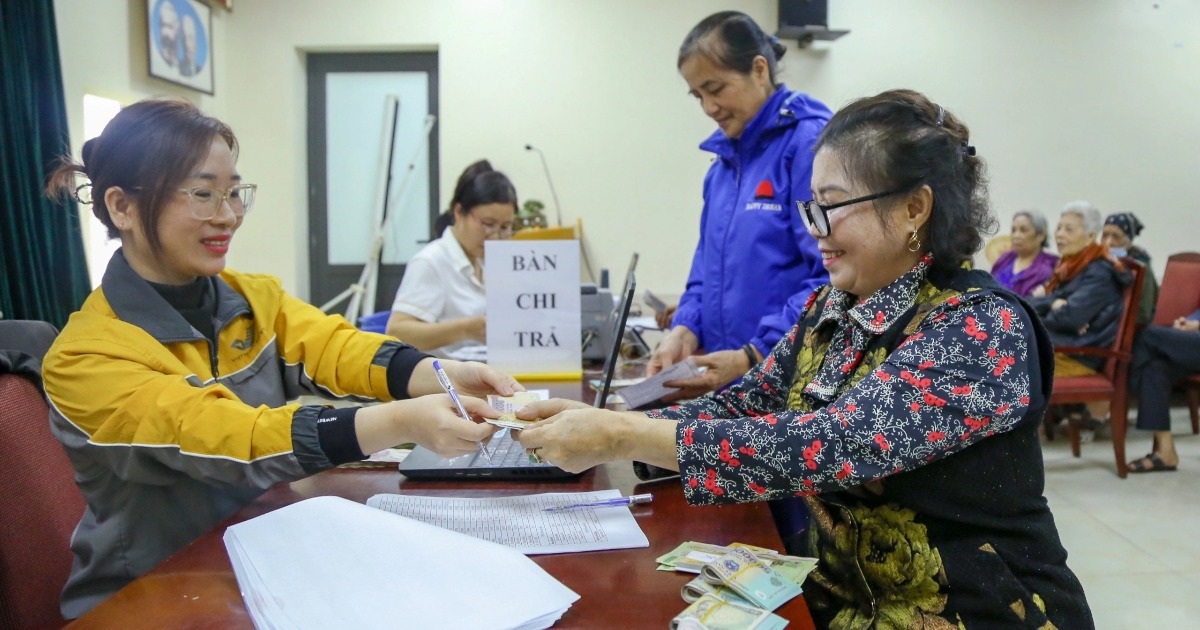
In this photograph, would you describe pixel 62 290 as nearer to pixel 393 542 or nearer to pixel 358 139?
pixel 358 139

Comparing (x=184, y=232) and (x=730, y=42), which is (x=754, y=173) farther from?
(x=184, y=232)

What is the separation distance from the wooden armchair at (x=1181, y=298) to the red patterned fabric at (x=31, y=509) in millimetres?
5745

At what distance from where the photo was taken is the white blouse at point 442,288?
282 centimetres

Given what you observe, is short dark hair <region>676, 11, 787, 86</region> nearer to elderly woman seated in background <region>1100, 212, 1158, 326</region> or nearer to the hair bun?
the hair bun

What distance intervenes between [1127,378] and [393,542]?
4619mm

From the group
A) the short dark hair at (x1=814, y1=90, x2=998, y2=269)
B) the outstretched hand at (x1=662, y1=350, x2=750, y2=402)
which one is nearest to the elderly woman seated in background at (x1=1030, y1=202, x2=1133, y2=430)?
the outstretched hand at (x1=662, y1=350, x2=750, y2=402)

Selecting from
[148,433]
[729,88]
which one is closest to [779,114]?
[729,88]

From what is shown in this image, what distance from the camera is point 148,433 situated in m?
1.10

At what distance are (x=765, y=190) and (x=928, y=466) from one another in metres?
1.03

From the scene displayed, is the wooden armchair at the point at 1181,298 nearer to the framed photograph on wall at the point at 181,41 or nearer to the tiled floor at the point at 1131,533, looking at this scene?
the tiled floor at the point at 1131,533

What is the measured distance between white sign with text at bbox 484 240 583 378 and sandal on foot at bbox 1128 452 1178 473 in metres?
3.51

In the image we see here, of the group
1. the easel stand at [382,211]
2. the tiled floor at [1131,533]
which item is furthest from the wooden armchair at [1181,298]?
the easel stand at [382,211]

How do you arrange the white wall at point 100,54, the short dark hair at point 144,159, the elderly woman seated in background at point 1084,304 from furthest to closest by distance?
the elderly woman seated in background at point 1084,304 < the white wall at point 100,54 < the short dark hair at point 144,159

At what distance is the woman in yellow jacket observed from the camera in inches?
43.9
